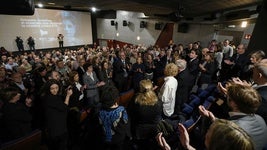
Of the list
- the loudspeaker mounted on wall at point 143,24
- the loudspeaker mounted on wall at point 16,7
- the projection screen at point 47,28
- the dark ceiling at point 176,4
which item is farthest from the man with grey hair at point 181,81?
the projection screen at point 47,28

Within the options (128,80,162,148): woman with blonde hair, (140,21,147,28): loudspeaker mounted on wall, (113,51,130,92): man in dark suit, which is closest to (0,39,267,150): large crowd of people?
(128,80,162,148): woman with blonde hair

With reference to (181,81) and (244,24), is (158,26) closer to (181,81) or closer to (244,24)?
(244,24)

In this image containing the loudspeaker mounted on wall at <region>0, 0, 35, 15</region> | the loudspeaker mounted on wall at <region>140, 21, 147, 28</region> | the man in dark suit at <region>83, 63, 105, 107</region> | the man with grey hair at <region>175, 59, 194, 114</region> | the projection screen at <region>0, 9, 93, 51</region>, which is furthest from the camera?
the loudspeaker mounted on wall at <region>140, 21, 147, 28</region>

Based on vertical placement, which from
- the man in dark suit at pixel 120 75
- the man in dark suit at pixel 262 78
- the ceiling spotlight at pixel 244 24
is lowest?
the man in dark suit at pixel 120 75

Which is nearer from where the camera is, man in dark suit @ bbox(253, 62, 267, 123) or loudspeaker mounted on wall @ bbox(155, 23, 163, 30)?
man in dark suit @ bbox(253, 62, 267, 123)

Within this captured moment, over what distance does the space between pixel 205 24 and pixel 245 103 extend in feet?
30.8

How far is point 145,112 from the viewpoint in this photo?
1969 mm

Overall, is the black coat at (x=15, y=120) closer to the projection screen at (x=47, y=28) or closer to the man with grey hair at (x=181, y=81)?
the man with grey hair at (x=181, y=81)

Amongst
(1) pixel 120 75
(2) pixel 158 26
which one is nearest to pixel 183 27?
(2) pixel 158 26

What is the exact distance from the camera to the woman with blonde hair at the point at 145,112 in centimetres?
197

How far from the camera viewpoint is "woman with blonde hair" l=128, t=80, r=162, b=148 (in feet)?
6.48

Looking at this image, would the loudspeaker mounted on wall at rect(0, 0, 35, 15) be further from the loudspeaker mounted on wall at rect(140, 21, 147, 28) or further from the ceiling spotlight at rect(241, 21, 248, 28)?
the loudspeaker mounted on wall at rect(140, 21, 147, 28)

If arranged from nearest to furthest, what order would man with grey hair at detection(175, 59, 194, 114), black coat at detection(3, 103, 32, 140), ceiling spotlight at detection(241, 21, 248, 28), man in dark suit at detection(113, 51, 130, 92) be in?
black coat at detection(3, 103, 32, 140), man with grey hair at detection(175, 59, 194, 114), man in dark suit at detection(113, 51, 130, 92), ceiling spotlight at detection(241, 21, 248, 28)

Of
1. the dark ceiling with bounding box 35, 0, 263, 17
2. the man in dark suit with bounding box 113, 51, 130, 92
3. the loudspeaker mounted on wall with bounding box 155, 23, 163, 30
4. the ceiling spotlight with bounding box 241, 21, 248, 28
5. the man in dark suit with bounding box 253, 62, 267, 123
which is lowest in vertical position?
the man in dark suit with bounding box 113, 51, 130, 92
